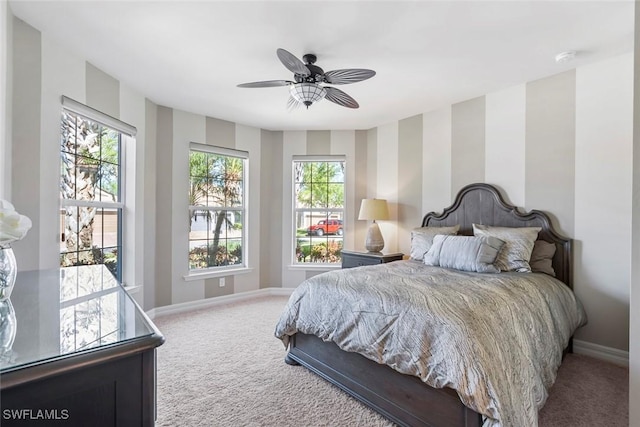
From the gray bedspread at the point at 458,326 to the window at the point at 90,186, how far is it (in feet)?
6.51

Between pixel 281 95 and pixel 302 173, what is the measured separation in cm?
159

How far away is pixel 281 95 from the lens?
3338mm

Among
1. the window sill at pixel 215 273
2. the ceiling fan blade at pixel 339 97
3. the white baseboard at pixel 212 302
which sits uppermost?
the ceiling fan blade at pixel 339 97

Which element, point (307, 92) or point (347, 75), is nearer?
point (347, 75)

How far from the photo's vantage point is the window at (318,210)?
472 cm

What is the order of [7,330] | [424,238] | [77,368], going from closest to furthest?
[77,368], [7,330], [424,238]

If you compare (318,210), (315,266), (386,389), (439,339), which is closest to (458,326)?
(439,339)

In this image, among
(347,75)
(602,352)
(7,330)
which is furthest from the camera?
(602,352)

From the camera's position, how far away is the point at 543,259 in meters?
2.78

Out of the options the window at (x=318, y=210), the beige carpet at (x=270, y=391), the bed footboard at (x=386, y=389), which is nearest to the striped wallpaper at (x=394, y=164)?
the window at (x=318, y=210)

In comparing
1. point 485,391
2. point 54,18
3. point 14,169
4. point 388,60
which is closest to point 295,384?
point 485,391

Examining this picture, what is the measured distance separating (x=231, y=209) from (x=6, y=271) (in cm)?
344

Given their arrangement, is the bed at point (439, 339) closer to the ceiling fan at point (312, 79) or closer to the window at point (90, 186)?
the ceiling fan at point (312, 79)

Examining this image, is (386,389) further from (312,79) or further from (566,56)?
(566,56)
